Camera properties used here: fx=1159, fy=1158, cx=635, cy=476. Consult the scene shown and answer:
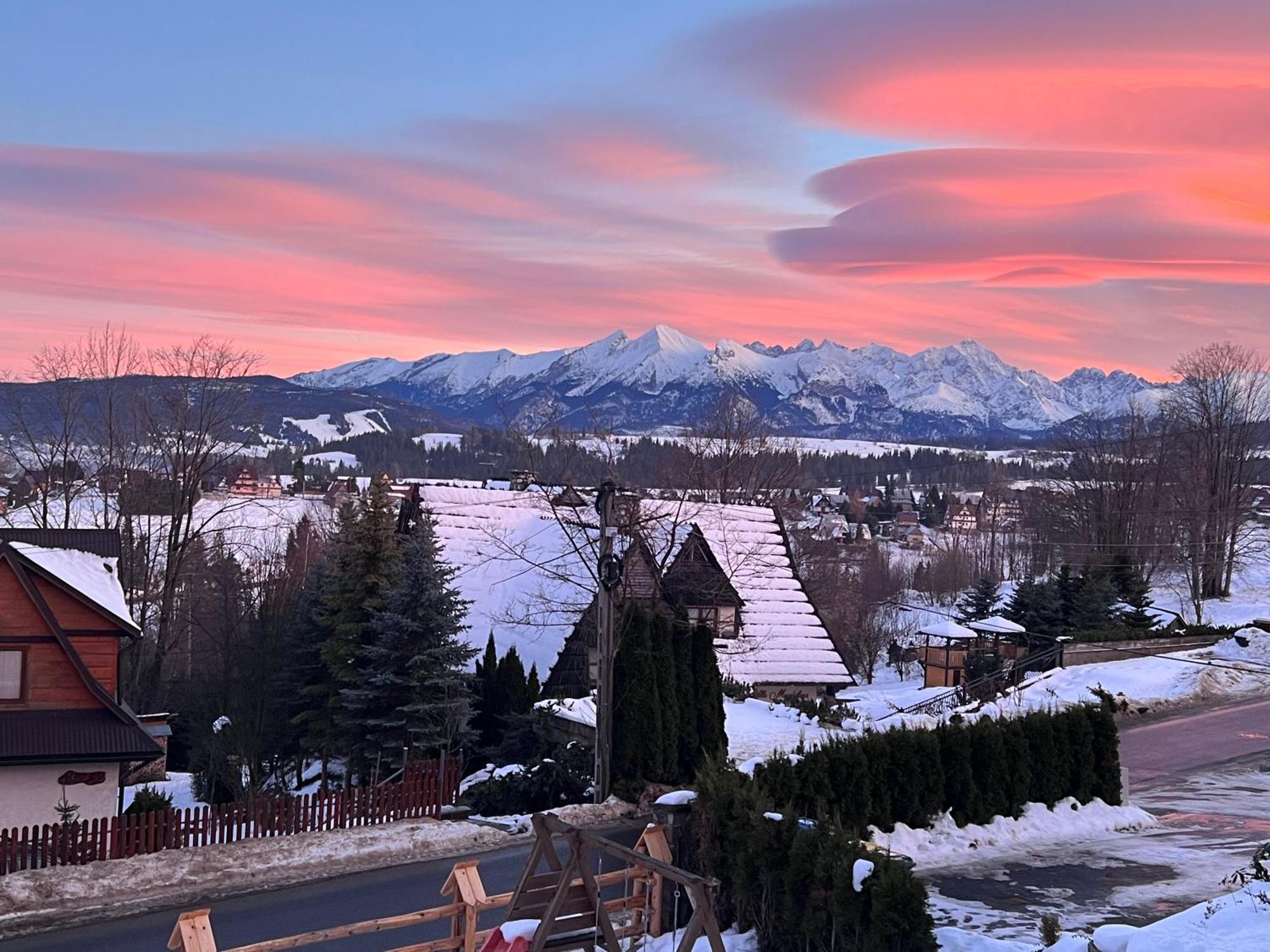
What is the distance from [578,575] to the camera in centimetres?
3753

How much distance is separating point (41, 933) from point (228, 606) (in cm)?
2467

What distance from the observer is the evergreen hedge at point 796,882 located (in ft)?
36.2

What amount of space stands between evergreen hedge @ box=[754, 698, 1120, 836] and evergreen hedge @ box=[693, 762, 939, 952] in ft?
4.01

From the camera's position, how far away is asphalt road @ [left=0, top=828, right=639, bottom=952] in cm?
1378

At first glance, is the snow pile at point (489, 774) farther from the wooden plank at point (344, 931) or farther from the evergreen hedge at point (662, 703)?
the wooden plank at point (344, 931)

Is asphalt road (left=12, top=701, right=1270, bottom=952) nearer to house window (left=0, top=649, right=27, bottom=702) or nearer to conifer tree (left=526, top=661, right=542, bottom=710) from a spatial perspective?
house window (left=0, top=649, right=27, bottom=702)

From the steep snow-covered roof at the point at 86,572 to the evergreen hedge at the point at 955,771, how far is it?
1401cm

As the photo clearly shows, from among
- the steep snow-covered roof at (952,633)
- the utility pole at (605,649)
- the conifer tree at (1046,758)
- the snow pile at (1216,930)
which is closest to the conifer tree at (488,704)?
the utility pole at (605,649)

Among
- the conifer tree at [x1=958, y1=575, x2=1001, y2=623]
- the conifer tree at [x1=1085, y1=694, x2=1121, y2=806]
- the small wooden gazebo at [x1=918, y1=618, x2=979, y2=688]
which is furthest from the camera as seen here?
the conifer tree at [x1=958, y1=575, x2=1001, y2=623]

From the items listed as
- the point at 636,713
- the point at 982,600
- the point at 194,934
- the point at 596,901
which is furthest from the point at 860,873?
the point at 982,600

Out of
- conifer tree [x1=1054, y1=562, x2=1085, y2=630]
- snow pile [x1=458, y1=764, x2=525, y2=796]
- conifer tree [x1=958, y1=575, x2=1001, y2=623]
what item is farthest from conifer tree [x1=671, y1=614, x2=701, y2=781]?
conifer tree [x1=958, y1=575, x2=1001, y2=623]

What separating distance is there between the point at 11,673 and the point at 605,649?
11.1 m

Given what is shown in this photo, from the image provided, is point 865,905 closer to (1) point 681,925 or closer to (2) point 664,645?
(1) point 681,925

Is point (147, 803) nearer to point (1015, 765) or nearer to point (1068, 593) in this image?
point (1015, 765)
